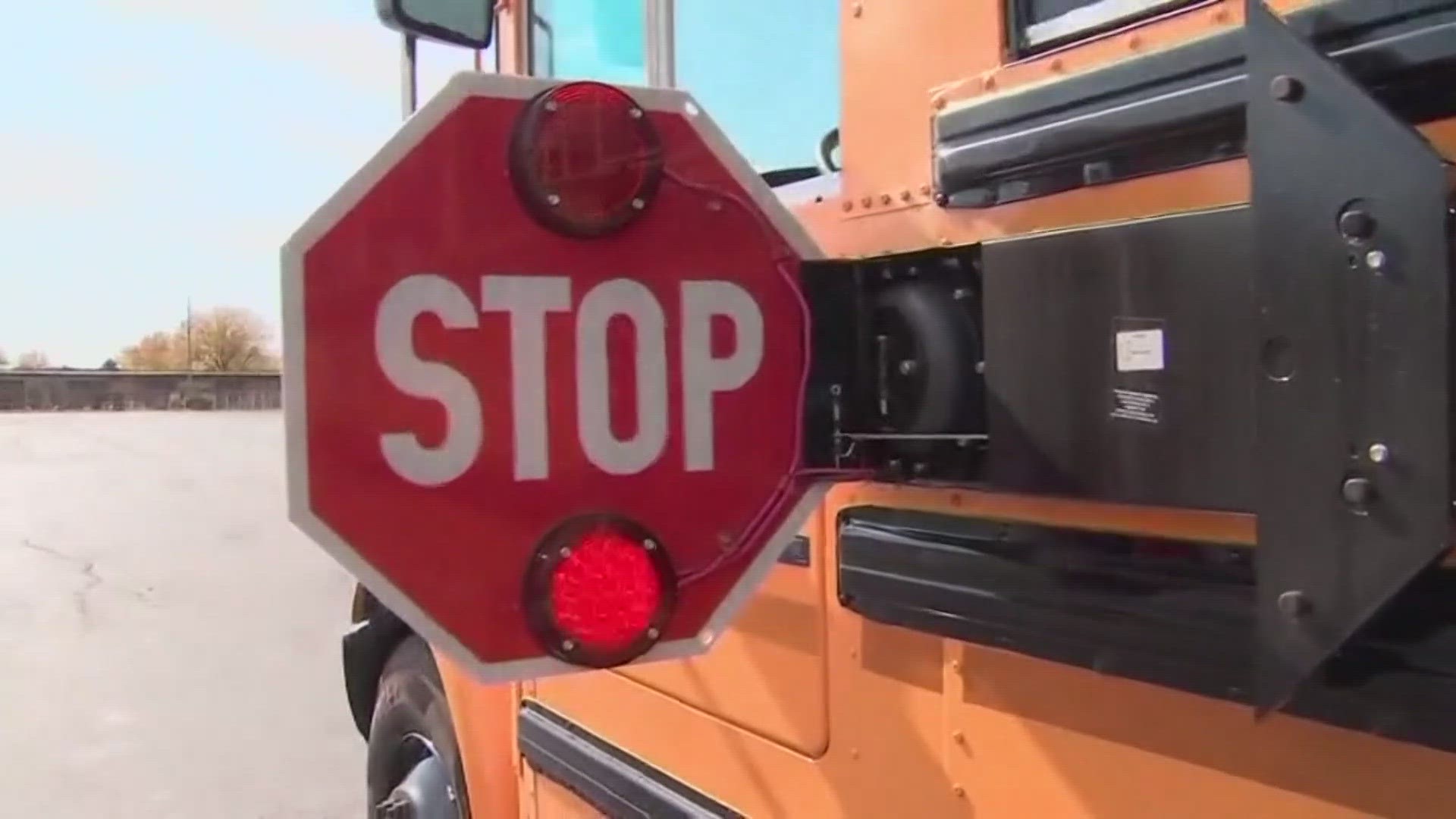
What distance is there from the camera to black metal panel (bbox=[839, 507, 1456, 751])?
2.84 feet

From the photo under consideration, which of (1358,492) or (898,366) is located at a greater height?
(898,366)

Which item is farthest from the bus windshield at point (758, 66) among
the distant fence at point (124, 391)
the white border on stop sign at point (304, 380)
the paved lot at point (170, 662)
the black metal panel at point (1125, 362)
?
the distant fence at point (124, 391)

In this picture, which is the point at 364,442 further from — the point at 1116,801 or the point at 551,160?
the point at 1116,801

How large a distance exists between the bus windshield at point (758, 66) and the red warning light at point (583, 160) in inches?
9.9

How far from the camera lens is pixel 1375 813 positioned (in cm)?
92

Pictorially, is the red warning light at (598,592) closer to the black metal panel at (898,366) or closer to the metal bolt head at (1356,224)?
the black metal panel at (898,366)

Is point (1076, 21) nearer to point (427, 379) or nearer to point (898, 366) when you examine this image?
point (898, 366)

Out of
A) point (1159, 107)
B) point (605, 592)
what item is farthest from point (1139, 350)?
point (605, 592)

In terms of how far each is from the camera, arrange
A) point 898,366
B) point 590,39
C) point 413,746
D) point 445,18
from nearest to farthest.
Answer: point 898,366 < point 590,39 < point 445,18 < point 413,746

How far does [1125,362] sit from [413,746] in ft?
7.51

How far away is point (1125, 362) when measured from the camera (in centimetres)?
105

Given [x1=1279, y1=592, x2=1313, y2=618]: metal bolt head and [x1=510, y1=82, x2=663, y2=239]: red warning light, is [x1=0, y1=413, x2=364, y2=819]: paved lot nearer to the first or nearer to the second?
[x1=510, y1=82, x2=663, y2=239]: red warning light

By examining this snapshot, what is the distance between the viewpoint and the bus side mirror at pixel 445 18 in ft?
7.77

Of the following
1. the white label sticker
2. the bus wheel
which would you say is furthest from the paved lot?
the white label sticker
